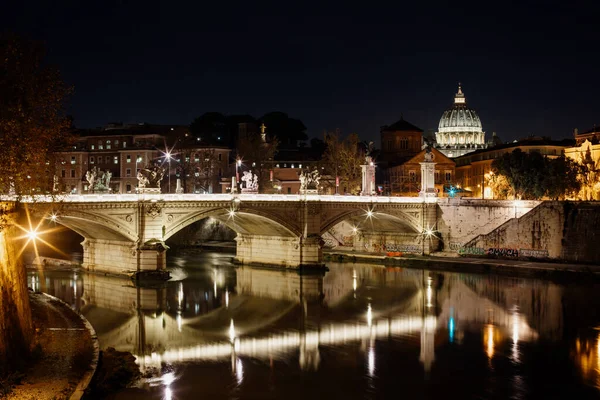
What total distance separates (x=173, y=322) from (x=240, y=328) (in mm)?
3214

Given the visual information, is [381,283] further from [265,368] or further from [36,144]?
[36,144]

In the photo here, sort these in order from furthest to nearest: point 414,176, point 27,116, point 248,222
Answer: point 414,176 < point 248,222 < point 27,116

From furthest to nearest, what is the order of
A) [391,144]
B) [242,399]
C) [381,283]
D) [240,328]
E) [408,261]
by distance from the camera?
[391,144], [408,261], [381,283], [240,328], [242,399]

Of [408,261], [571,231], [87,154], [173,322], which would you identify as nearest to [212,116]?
[87,154]

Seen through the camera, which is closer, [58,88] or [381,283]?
[58,88]

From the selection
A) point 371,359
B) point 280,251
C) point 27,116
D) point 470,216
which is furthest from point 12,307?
point 470,216

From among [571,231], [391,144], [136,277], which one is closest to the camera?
[136,277]

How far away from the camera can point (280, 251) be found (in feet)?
168

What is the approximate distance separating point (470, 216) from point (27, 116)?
39.2 m

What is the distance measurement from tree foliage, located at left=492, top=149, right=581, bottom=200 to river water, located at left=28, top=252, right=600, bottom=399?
62.4ft

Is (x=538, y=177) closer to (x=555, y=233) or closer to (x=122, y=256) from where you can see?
(x=555, y=233)

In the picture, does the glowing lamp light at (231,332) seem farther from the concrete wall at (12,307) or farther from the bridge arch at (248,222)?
the bridge arch at (248,222)

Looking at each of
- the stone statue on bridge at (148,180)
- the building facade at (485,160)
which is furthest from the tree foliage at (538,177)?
the stone statue on bridge at (148,180)

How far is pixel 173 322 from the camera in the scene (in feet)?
111
